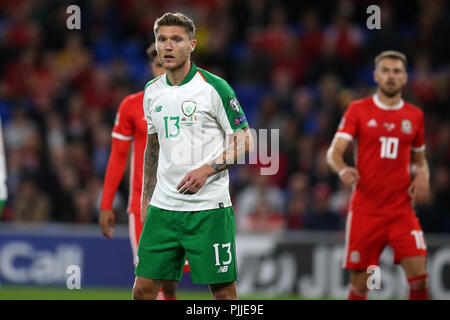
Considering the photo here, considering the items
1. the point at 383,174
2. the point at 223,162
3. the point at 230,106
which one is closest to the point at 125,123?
the point at 230,106

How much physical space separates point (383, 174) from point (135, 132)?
213 centimetres

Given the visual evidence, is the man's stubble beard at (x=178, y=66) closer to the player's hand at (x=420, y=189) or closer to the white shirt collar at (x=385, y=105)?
the white shirt collar at (x=385, y=105)

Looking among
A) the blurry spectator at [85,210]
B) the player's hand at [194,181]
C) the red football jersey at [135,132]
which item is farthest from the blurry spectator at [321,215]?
the player's hand at [194,181]

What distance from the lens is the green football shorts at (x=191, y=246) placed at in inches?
204

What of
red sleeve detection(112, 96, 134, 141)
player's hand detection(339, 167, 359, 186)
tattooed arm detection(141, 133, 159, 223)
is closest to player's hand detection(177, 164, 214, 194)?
tattooed arm detection(141, 133, 159, 223)

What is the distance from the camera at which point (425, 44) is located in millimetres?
13672

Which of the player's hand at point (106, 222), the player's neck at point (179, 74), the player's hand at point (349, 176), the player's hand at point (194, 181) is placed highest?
the player's neck at point (179, 74)

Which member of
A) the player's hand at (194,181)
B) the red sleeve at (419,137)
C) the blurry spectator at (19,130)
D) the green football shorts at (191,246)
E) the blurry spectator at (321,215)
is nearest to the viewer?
the player's hand at (194,181)

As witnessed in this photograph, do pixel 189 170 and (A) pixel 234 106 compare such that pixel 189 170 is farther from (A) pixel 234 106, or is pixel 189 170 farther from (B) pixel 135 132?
(B) pixel 135 132

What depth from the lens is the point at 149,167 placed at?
5648 mm

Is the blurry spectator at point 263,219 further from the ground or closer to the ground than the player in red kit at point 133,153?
closer to the ground

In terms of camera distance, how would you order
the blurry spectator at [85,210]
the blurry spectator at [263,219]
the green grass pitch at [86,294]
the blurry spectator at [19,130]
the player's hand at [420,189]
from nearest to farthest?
the player's hand at [420,189], the green grass pitch at [86,294], the blurry spectator at [263,219], the blurry spectator at [85,210], the blurry spectator at [19,130]

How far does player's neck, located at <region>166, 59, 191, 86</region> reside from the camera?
17.4 ft

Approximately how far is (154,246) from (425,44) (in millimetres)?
9537
